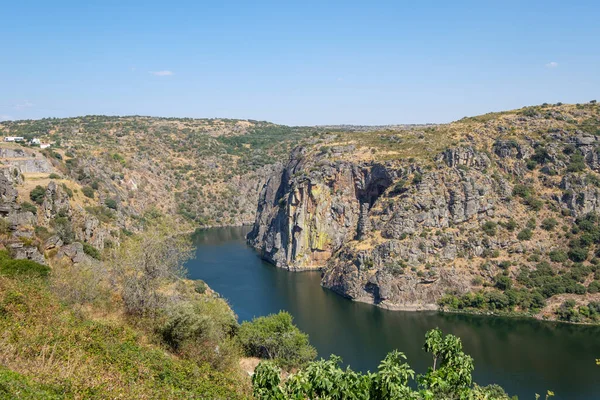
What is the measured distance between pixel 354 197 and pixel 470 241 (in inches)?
906

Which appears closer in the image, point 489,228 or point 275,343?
point 275,343

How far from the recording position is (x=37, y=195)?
4372cm

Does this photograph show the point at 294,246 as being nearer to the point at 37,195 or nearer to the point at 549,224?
the point at 549,224

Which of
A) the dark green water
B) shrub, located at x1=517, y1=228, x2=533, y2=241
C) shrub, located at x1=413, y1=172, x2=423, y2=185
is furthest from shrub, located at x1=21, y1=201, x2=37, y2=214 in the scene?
shrub, located at x1=517, y1=228, x2=533, y2=241

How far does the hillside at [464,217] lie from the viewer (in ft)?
191

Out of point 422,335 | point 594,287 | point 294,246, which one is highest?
point 594,287

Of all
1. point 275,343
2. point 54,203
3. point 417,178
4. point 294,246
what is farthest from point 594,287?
point 54,203

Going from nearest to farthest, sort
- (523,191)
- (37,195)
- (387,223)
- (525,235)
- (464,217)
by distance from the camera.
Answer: (37,195) < (525,235) < (464,217) < (523,191) < (387,223)

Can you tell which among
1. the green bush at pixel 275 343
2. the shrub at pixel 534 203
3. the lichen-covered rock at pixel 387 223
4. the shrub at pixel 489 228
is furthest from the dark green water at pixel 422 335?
the shrub at pixel 534 203

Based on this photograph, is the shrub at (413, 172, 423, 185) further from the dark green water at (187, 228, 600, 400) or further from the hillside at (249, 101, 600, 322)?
the dark green water at (187, 228, 600, 400)

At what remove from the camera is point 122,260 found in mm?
24812

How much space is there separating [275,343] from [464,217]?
144 feet

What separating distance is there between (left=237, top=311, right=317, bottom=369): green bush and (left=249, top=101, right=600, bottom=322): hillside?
2930cm

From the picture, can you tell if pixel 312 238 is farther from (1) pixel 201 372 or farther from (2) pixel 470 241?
(1) pixel 201 372
